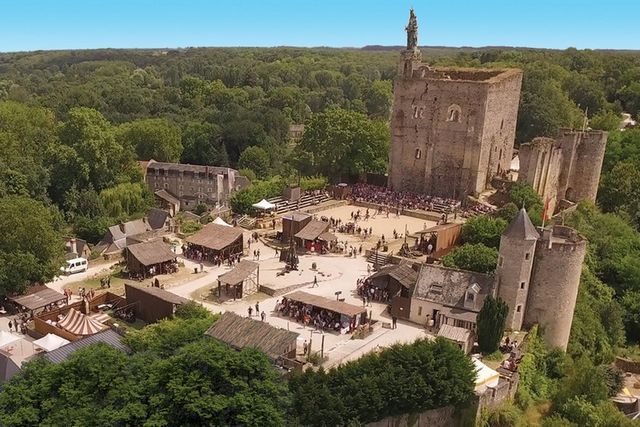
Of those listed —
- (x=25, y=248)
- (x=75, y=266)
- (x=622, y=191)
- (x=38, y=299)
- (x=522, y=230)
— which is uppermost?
Result: (x=522, y=230)

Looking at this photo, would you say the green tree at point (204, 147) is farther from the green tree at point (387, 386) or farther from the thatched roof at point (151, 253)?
the green tree at point (387, 386)

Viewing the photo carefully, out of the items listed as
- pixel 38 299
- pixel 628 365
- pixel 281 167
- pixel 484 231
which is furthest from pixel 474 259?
pixel 281 167

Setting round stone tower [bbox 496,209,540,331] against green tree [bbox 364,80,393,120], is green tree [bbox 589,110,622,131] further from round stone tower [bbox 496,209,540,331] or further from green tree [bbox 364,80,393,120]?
green tree [bbox 364,80,393,120]

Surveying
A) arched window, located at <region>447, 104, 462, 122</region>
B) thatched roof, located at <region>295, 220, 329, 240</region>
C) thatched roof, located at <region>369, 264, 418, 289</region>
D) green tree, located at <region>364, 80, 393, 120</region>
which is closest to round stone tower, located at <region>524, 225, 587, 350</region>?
thatched roof, located at <region>369, 264, 418, 289</region>

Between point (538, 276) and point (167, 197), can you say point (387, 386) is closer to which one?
point (538, 276)

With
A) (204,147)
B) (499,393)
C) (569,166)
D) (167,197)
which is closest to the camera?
(499,393)

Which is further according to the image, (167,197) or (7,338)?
(167,197)
